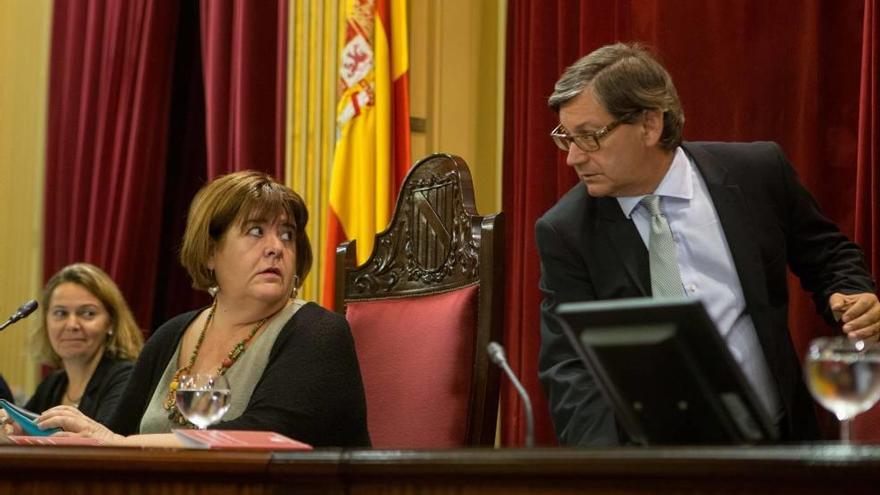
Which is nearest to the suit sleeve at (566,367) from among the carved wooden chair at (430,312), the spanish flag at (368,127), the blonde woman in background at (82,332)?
the carved wooden chair at (430,312)

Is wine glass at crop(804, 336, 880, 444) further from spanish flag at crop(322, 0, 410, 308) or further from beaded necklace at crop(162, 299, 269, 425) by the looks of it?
spanish flag at crop(322, 0, 410, 308)

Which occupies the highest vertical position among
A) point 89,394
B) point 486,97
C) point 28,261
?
point 486,97

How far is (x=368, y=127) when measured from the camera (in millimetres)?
4086

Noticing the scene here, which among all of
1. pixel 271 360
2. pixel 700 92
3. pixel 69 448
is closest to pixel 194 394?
pixel 69 448

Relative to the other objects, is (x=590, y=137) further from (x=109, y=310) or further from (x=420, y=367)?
(x=109, y=310)

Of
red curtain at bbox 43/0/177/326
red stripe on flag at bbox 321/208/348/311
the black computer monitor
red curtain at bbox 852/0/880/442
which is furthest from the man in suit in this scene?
red curtain at bbox 43/0/177/326

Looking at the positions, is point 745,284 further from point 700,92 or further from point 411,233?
point 700,92

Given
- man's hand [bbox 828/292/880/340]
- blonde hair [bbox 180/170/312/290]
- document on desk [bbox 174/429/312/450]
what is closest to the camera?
document on desk [bbox 174/429/312/450]

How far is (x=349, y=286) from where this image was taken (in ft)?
9.93

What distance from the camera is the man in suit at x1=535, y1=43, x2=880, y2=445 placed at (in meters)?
2.45

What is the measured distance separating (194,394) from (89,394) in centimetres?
208

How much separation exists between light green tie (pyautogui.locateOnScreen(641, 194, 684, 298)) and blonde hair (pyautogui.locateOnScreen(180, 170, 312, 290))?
2.53 feet

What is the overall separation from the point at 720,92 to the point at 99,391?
6.74ft

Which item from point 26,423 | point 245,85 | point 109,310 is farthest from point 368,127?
point 26,423
